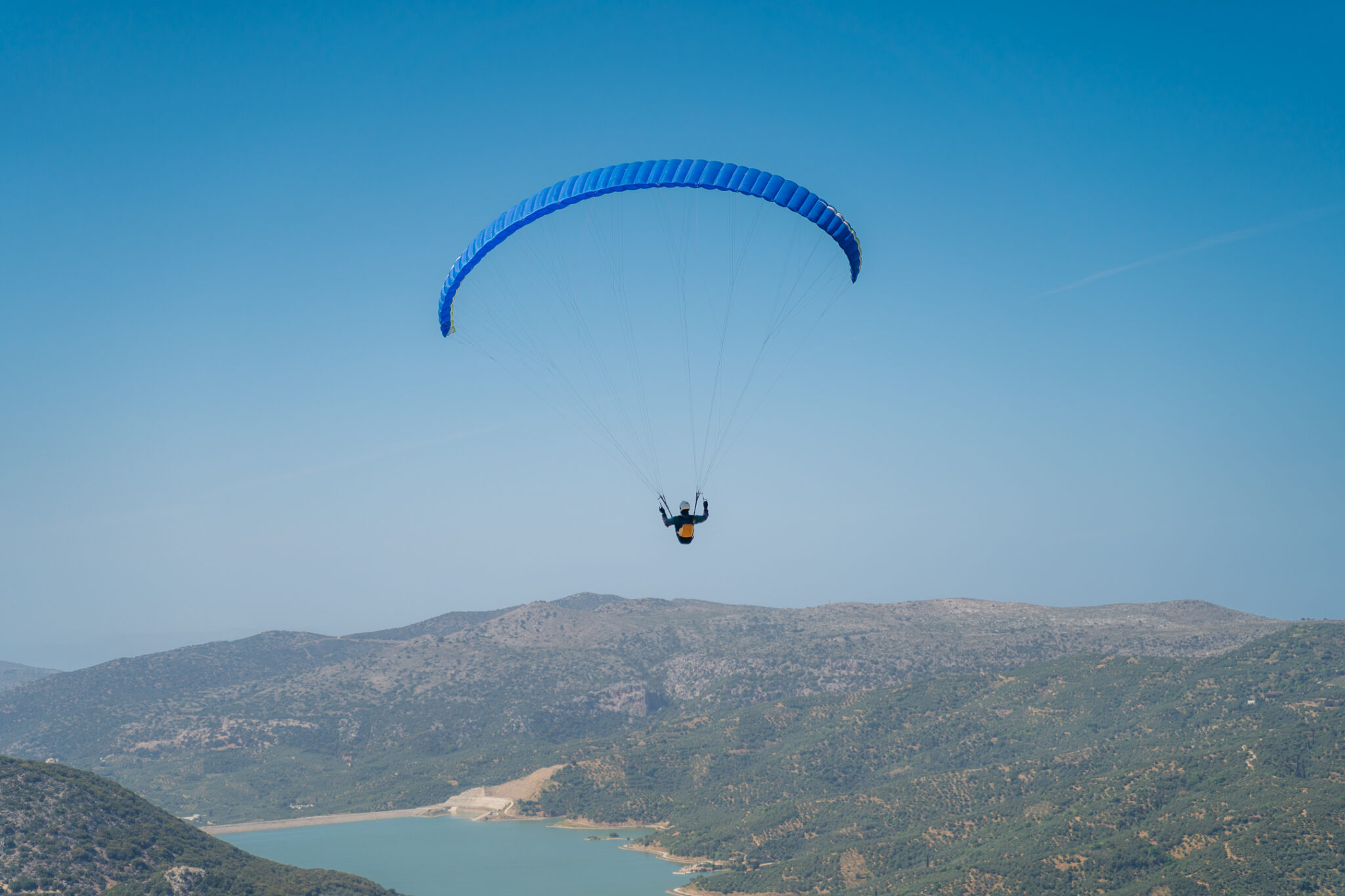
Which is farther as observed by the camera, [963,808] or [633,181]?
[963,808]

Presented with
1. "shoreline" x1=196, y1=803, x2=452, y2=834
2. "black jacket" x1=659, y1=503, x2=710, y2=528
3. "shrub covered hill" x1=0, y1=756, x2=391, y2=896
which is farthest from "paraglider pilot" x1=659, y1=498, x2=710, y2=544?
"shoreline" x1=196, y1=803, x2=452, y2=834

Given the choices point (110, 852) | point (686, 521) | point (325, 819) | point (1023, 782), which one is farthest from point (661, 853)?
point (686, 521)

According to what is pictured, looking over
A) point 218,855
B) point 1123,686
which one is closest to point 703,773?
point 1123,686

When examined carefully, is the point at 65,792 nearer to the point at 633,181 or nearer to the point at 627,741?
the point at 633,181

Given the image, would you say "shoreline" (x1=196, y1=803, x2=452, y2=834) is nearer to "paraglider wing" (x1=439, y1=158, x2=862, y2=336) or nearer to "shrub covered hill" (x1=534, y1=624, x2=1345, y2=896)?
"shrub covered hill" (x1=534, y1=624, x2=1345, y2=896)

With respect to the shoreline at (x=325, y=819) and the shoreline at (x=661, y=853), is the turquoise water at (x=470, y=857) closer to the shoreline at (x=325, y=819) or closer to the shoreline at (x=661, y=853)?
the shoreline at (x=661, y=853)

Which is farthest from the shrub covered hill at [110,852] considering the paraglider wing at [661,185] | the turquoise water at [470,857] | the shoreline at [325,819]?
the shoreline at [325,819]
